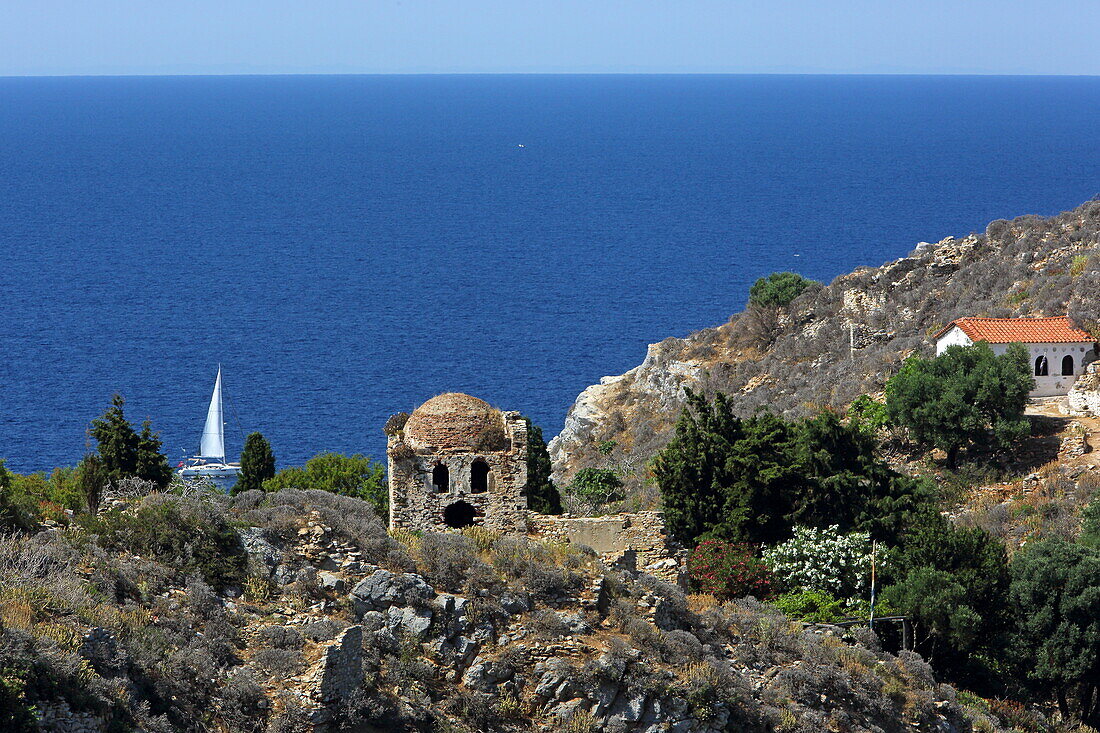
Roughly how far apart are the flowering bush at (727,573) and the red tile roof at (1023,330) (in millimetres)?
21257

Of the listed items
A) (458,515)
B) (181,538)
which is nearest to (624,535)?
(458,515)

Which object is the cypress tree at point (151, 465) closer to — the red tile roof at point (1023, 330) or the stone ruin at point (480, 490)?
the stone ruin at point (480, 490)

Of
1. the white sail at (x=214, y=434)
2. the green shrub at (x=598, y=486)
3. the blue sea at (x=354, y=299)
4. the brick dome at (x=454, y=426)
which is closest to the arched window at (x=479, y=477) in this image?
the brick dome at (x=454, y=426)

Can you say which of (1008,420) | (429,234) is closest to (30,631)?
(1008,420)

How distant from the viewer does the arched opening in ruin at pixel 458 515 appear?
31.5m

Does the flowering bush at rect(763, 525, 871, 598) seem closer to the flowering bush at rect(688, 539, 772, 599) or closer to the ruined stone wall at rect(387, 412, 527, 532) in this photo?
the flowering bush at rect(688, 539, 772, 599)

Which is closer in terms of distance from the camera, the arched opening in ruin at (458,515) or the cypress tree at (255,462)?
the arched opening in ruin at (458,515)

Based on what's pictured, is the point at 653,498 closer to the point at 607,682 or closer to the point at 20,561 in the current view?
the point at 607,682

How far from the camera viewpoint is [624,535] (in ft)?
102

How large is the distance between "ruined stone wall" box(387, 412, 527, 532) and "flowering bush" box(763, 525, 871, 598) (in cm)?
818

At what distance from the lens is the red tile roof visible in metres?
53.0

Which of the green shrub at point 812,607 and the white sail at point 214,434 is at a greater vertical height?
the white sail at point 214,434

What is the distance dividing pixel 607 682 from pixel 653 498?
27.4 metres

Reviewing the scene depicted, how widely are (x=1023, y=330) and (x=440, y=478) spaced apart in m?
30.8
